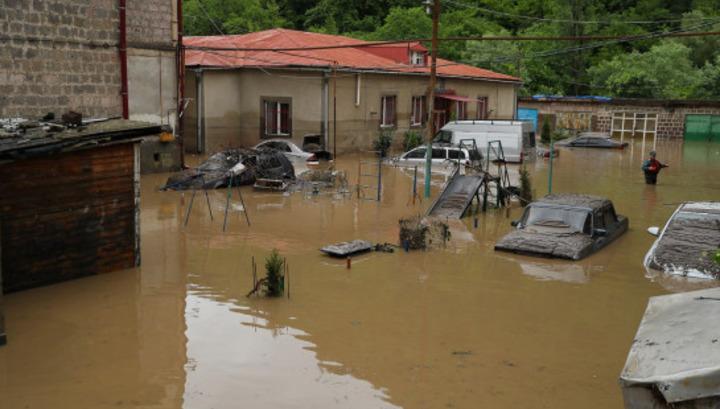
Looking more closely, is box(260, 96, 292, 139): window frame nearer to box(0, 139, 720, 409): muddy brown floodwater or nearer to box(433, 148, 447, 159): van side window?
box(433, 148, 447, 159): van side window

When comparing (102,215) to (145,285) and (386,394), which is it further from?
(386,394)

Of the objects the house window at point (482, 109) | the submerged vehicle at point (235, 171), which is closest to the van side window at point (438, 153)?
the submerged vehicle at point (235, 171)

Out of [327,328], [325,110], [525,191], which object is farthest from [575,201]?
[325,110]

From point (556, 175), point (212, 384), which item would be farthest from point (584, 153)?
point (212, 384)

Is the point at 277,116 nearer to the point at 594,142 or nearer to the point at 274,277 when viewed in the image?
the point at 594,142

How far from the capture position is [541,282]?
1304 centimetres

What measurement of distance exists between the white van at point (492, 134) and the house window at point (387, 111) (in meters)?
4.08

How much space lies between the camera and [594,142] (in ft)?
141

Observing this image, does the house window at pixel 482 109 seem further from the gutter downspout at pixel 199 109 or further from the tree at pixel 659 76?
the gutter downspout at pixel 199 109

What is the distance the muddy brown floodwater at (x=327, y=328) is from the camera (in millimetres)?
8258

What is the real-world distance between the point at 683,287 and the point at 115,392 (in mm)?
9352

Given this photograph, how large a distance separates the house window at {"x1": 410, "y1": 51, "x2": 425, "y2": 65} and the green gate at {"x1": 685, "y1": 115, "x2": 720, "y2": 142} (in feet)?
68.7

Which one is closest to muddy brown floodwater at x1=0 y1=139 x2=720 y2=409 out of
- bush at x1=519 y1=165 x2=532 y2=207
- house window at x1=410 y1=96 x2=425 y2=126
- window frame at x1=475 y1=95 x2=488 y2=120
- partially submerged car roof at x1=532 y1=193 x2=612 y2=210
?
partially submerged car roof at x1=532 y1=193 x2=612 y2=210

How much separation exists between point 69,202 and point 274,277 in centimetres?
357
